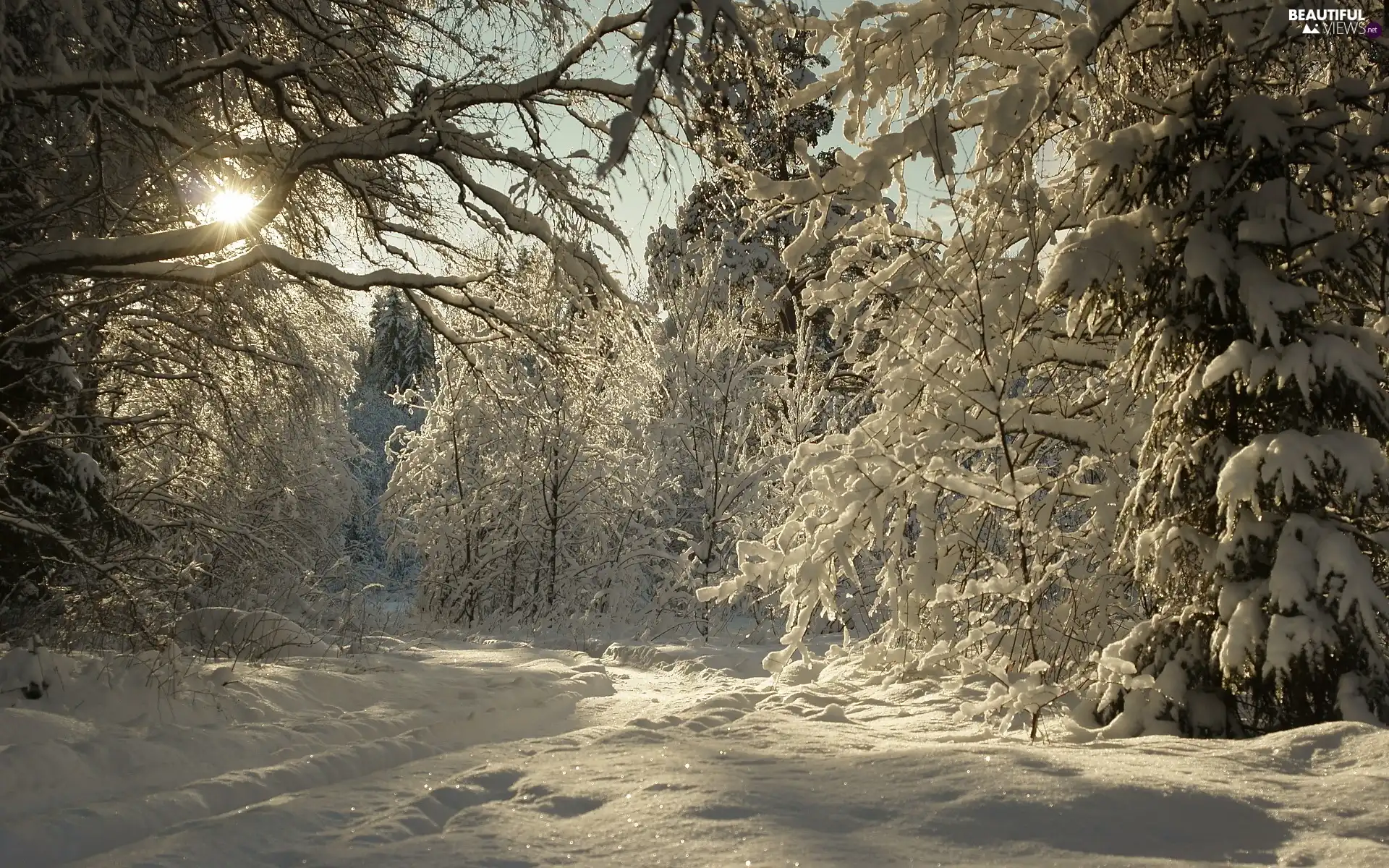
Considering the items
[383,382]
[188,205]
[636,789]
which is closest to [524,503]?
[188,205]

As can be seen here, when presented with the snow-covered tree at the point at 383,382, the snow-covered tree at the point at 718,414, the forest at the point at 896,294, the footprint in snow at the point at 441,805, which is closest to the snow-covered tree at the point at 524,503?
the snow-covered tree at the point at 718,414

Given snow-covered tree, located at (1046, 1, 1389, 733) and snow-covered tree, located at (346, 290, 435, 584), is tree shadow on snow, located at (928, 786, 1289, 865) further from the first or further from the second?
snow-covered tree, located at (346, 290, 435, 584)

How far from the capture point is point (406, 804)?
3684 mm

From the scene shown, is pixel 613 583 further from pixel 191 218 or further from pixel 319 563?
pixel 191 218

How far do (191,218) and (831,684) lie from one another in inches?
229

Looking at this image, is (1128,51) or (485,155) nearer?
(1128,51)

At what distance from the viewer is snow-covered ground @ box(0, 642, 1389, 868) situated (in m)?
2.89

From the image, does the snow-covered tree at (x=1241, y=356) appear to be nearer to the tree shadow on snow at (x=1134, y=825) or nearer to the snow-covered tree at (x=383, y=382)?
the tree shadow on snow at (x=1134, y=825)

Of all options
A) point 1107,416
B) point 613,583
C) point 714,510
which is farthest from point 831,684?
point 613,583

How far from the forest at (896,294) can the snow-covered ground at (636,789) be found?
1.98ft

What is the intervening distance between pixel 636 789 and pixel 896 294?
3.76 m

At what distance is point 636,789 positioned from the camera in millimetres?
3568

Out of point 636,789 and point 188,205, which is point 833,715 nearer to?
point 636,789

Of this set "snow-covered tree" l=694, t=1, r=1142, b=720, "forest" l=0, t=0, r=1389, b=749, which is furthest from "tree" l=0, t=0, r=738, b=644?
"snow-covered tree" l=694, t=1, r=1142, b=720
